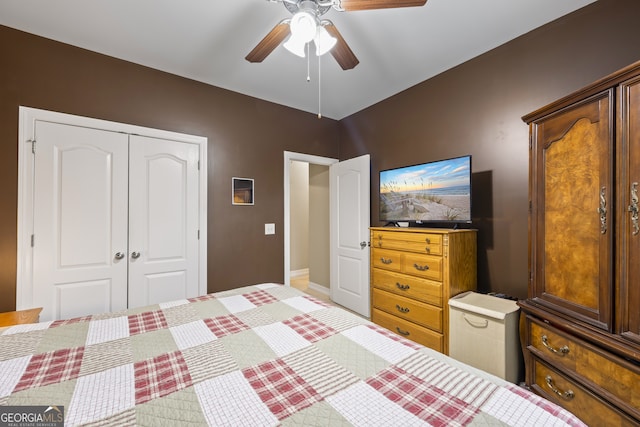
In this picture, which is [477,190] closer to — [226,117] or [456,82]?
[456,82]

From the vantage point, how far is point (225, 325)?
50.7 inches

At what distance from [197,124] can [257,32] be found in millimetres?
1182

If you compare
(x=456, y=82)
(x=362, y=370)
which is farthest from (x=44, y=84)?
(x=456, y=82)

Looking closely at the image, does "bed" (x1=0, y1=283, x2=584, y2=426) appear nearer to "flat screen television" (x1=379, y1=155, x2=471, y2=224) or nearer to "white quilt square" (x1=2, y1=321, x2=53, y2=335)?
"white quilt square" (x1=2, y1=321, x2=53, y2=335)

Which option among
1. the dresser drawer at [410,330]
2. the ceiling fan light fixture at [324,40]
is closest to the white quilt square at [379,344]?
the dresser drawer at [410,330]

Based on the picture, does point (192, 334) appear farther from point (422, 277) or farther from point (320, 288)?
point (320, 288)

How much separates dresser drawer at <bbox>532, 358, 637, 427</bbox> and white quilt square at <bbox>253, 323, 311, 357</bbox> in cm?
143

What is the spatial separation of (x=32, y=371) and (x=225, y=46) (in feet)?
7.78

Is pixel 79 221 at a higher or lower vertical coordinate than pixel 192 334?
higher

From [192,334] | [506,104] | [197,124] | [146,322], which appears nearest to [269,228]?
[197,124]

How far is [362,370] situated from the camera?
911mm

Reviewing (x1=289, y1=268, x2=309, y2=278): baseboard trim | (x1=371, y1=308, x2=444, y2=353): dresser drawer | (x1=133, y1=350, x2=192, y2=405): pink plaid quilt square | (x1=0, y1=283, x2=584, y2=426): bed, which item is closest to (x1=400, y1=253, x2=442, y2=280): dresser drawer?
(x1=371, y1=308, x2=444, y2=353): dresser drawer

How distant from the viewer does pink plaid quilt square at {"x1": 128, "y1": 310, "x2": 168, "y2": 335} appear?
48.7 inches

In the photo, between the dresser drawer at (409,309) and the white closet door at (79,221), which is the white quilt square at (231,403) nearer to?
the dresser drawer at (409,309)
